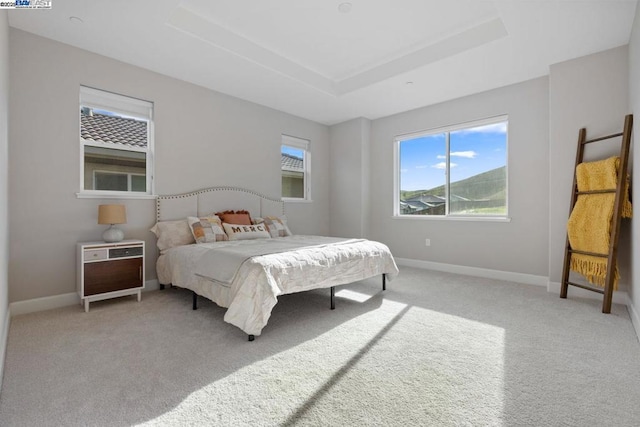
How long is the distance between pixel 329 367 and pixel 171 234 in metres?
2.62

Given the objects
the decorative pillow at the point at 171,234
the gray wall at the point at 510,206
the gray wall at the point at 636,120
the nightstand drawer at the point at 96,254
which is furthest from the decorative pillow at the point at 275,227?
the gray wall at the point at 636,120

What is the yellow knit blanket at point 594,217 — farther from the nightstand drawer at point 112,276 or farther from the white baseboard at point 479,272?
the nightstand drawer at point 112,276

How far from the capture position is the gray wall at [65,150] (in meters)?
2.92

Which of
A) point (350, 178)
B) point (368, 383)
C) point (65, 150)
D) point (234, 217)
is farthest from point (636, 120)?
point (65, 150)

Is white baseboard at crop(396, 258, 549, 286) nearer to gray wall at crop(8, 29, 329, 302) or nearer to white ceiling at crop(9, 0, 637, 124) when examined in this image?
white ceiling at crop(9, 0, 637, 124)

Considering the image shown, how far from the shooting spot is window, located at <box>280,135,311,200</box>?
18.0ft

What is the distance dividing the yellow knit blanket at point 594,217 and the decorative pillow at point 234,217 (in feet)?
12.5

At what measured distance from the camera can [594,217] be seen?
3176mm

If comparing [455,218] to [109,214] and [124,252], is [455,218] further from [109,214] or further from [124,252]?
[109,214]

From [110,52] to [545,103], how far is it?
513 centimetres

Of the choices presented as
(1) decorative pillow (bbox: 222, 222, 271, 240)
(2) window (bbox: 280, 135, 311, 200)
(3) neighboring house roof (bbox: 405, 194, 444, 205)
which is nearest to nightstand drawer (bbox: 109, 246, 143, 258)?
(1) decorative pillow (bbox: 222, 222, 271, 240)

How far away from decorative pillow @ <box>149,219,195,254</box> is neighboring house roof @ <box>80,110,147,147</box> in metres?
1.03

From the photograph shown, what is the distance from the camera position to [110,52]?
3.37 m

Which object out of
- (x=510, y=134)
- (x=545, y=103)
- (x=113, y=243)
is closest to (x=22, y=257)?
(x=113, y=243)
